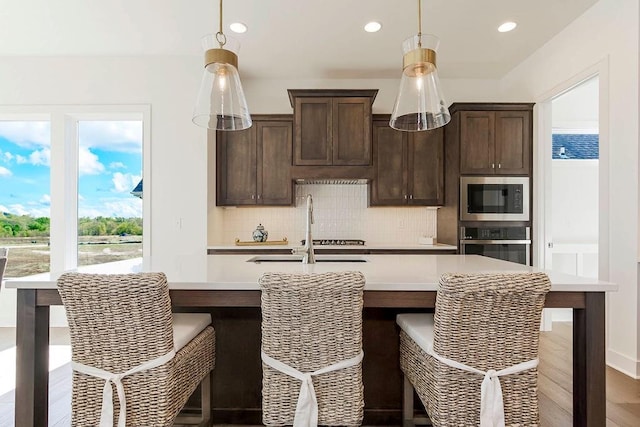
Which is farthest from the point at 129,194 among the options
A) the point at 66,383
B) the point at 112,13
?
the point at 66,383

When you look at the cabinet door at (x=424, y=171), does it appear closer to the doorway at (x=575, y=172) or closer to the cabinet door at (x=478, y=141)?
the cabinet door at (x=478, y=141)

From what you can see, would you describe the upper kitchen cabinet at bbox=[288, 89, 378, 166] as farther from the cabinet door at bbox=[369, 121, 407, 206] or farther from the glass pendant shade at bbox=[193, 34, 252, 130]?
the glass pendant shade at bbox=[193, 34, 252, 130]

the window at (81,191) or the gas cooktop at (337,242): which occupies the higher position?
the window at (81,191)

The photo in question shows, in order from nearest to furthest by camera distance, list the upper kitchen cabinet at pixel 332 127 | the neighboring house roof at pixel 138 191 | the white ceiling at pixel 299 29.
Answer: the white ceiling at pixel 299 29 < the upper kitchen cabinet at pixel 332 127 < the neighboring house roof at pixel 138 191

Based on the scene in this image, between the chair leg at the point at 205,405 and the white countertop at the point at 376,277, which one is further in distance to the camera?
the chair leg at the point at 205,405

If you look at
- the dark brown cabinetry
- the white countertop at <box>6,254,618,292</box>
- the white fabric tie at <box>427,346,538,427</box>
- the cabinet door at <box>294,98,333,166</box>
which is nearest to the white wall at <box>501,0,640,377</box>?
the white countertop at <box>6,254,618,292</box>

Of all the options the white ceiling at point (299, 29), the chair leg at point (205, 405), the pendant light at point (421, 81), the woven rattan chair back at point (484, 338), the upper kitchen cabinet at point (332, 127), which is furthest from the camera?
the upper kitchen cabinet at point (332, 127)

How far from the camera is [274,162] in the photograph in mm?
4297

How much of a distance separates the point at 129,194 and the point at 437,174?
11.4 feet

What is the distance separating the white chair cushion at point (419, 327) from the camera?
1.55 meters

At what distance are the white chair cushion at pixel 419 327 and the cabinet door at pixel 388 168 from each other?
97.8 inches

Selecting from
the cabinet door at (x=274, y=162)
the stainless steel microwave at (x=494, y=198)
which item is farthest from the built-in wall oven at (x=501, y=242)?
the cabinet door at (x=274, y=162)

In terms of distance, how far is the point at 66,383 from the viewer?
2686mm

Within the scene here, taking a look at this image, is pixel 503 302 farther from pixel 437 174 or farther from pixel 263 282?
pixel 437 174
